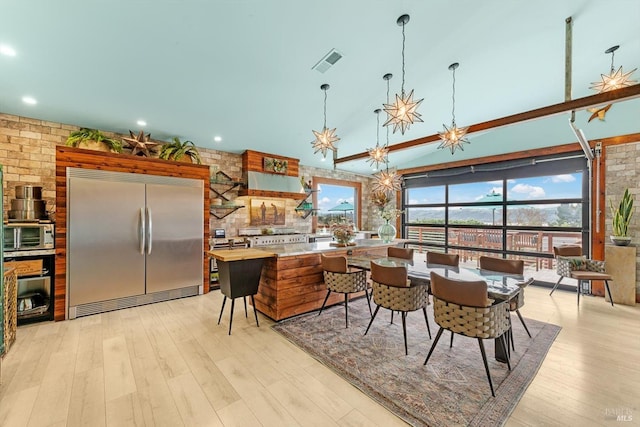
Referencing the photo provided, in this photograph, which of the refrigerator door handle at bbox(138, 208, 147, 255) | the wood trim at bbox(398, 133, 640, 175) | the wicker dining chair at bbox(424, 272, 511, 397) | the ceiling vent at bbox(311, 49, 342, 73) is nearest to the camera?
the wicker dining chair at bbox(424, 272, 511, 397)

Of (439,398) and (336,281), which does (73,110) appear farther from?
(439,398)

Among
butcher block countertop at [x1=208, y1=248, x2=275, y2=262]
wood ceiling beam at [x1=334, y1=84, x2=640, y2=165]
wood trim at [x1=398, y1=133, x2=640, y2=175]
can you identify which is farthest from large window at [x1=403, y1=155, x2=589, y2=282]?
butcher block countertop at [x1=208, y1=248, x2=275, y2=262]

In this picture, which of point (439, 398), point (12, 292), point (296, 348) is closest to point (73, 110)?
point (12, 292)

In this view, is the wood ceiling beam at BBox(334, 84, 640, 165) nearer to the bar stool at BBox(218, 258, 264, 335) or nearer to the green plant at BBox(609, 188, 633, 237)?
the green plant at BBox(609, 188, 633, 237)

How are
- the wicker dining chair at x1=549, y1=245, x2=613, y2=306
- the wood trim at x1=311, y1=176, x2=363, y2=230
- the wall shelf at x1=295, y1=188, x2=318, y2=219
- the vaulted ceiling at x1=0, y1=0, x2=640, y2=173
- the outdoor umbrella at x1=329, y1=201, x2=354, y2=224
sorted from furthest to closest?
the outdoor umbrella at x1=329, y1=201, x2=354, y2=224, the wood trim at x1=311, y1=176, x2=363, y2=230, the wall shelf at x1=295, y1=188, x2=318, y2=219, the wicker dining chair at x1=549, y1=245, x2=613, y2=306, the vaulted ceiling at x1=0, y1=0, x2=640, y2=173

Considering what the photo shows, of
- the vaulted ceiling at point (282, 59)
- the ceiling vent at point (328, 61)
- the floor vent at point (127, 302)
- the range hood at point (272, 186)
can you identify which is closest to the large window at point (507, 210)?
the vaulted ceiling at point (282, 59)

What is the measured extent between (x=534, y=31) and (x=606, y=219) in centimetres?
363

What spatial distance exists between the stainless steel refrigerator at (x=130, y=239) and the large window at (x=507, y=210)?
18.8ft

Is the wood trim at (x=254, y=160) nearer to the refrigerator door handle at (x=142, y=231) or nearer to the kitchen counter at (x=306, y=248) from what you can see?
the refrigerator door handle at (x=142, y=231)

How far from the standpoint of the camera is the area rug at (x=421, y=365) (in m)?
1.81

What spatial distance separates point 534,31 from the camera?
295cm

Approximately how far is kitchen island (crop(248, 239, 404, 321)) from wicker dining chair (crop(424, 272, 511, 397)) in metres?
1.70

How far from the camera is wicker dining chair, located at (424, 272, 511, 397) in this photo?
1962 mm

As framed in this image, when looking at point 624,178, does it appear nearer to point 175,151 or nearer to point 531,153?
point 531,153
